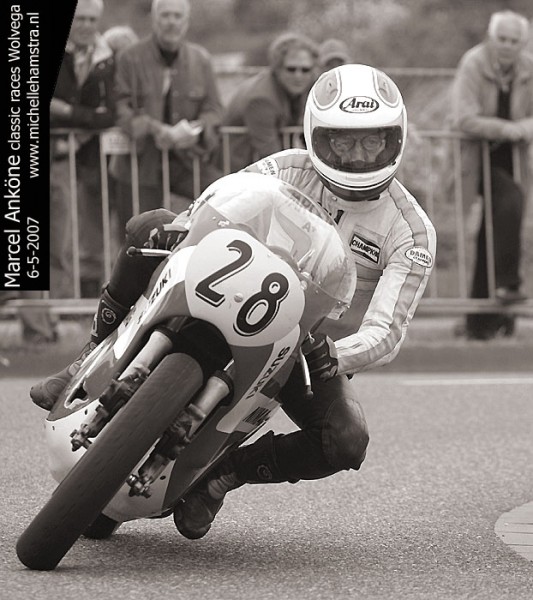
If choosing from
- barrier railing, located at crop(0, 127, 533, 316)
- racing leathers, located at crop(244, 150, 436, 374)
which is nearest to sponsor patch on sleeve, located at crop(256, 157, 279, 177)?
racing leathers, located at crop(244, 150, 436, 374)

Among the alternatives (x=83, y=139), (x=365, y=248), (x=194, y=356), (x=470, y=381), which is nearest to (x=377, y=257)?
(x=365, y=248)

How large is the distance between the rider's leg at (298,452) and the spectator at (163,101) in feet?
20.3

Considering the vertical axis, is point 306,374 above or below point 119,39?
below

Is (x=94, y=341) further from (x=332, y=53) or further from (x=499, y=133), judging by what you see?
(x=499, y=133)

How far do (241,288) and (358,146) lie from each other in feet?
3.41

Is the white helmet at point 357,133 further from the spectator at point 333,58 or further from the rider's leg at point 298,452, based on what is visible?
the spectator at point 333,58

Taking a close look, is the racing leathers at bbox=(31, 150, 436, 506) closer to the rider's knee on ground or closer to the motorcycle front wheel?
the rider's knee on ground

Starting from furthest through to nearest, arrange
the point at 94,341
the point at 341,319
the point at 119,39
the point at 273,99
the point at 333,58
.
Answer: the point at 119,39
the point at 333,58
the point at 273,99
the point at 341,319
the point at 94,341

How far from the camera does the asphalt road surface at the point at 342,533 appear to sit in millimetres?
4938

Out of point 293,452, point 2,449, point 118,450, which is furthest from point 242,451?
point 2,449

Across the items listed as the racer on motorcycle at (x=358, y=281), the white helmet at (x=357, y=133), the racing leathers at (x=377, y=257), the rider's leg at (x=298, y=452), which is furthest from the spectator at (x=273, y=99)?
the rider's leg at (x=298, y=452)

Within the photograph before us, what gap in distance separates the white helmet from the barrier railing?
626 cm

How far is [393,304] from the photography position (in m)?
5.54

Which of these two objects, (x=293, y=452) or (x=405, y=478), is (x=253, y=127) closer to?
(x=405, y=478)
